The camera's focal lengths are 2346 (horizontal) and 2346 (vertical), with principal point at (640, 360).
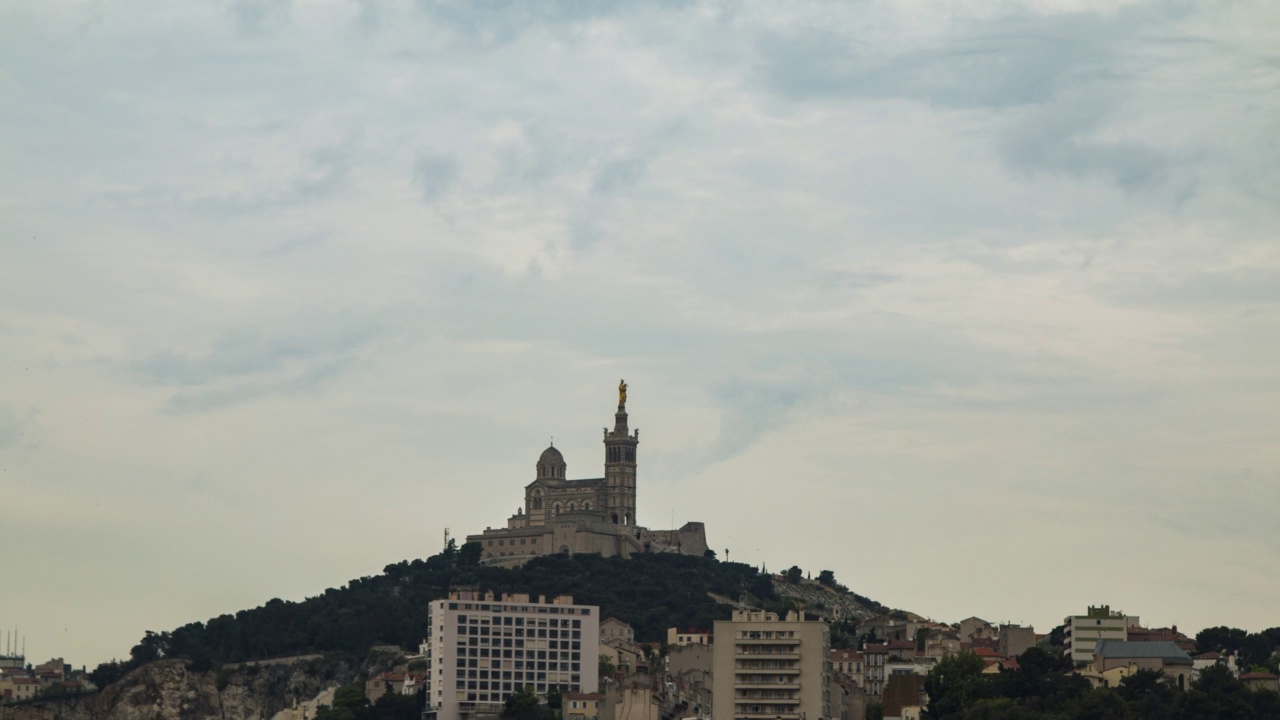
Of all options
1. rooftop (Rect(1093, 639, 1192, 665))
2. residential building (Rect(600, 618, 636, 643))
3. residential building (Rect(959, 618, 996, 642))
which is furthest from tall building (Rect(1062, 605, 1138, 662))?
residential building (Rect(600, 618, 636, 643))

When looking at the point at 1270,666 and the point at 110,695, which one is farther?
the point at 110,695

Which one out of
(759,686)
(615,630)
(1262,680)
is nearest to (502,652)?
(759,686)

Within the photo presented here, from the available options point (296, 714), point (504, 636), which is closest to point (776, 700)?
point (504, 636)

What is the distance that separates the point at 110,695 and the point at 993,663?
8296cm

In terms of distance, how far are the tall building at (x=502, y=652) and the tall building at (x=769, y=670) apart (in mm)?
19445

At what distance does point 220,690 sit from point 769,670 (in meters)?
65.5

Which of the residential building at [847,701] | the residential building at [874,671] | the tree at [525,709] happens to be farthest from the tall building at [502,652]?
the residential building at [874,671]

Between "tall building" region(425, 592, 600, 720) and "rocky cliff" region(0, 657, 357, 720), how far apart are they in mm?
26798

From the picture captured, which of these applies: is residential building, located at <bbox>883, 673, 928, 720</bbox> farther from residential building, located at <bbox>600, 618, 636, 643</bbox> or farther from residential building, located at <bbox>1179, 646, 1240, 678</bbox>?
residential building, located at <bbox>600, 618, 636, 643</bbox>

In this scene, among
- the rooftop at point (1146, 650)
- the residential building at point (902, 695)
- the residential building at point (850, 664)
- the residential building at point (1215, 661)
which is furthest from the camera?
the residential building at point (850, 664)

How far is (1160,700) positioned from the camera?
13338 centimetres

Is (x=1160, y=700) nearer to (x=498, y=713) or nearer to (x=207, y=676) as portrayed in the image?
(x=498, y=713)

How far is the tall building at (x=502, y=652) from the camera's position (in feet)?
525

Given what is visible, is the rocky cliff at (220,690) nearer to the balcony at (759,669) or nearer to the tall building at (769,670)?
the tall building at (769,670)
